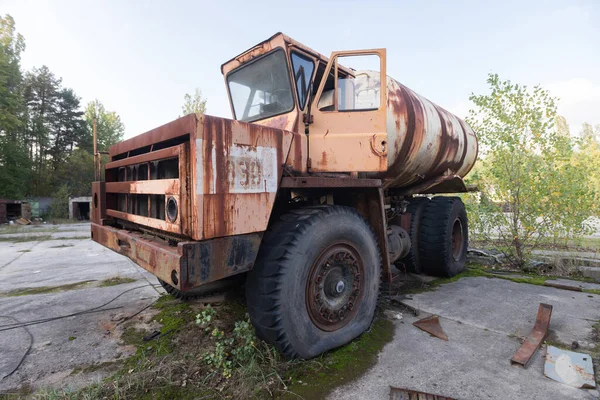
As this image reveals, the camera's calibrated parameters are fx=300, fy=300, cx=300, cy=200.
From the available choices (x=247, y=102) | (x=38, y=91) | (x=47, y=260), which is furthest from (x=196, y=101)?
(x=38, y=91)

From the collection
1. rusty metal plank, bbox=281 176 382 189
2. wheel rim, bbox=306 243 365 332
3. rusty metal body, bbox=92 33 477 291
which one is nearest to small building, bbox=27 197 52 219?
rusty metal body, bbox=92 33 477 291

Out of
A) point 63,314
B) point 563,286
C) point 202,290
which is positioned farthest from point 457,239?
point 63,314

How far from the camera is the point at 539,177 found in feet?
18.2

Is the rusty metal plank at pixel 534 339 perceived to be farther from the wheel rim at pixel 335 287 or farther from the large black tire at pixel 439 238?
the large black tire at pixel 439 238

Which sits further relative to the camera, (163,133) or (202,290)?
(202,290)

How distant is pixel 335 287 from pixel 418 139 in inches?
92.0

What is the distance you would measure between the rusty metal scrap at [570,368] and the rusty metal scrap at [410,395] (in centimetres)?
98

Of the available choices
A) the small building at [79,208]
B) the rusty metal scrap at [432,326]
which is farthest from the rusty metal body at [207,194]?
the small building at [79,208]

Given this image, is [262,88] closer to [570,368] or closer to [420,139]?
[420,139]

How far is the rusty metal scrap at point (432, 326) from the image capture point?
9.74 ft

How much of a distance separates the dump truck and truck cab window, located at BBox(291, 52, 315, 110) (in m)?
0.01

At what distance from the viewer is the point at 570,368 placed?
2.36m

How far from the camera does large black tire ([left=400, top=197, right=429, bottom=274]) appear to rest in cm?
521

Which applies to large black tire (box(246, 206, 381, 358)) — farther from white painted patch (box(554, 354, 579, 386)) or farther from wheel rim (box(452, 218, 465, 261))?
wheel rim (box(452, 218, 465, 261))
